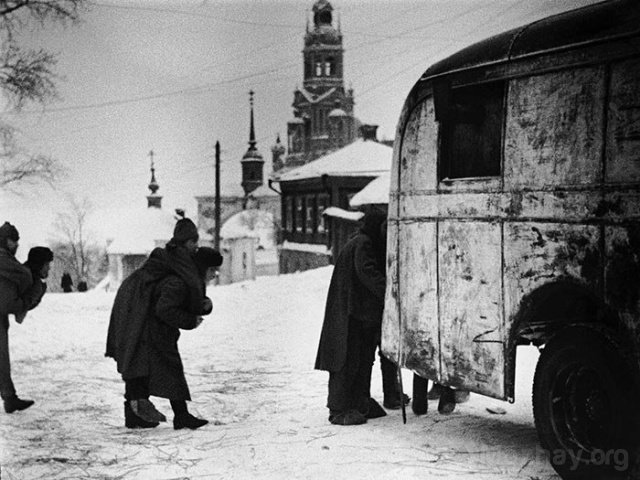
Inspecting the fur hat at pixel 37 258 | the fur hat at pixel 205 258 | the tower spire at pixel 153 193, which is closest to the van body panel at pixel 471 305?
the fur hat at pixel 205 258

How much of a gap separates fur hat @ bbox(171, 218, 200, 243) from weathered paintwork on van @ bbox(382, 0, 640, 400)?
61.4 inches

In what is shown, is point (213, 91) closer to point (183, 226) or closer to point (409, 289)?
point (183, 226)

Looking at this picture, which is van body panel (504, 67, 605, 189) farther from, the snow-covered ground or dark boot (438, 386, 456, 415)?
dark boot (438, 386, 456, 415)

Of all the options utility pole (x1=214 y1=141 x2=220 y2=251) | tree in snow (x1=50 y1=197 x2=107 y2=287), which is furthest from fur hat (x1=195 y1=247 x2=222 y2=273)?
tree in snow (x1=50 y1=197 x2=107 y2=287)

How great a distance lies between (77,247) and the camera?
26.0ft

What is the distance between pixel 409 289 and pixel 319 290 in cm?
367

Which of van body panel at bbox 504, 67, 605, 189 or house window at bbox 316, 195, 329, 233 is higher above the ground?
van body panel at bbox 504, 67, 605, 189

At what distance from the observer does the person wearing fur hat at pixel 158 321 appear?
591 centimetres

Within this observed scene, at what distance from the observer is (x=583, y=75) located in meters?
4.07

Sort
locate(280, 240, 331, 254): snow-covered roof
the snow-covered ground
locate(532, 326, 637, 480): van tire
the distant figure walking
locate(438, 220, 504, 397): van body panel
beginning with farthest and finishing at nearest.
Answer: locate(280, 240, 331, 254): snow-covered roof < the distant figure walking < the snow-covered ground < locate(438, 220, 504, 397): van body panel < locate(532, 326, 637, 480): van tire

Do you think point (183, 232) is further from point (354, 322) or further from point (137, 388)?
point (354, 322)

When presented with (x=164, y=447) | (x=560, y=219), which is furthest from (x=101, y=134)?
(x=560, y=219)

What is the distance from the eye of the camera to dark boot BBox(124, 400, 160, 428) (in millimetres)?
6043

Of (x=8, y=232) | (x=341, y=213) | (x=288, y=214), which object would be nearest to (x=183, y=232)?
(x=8, y=232)
